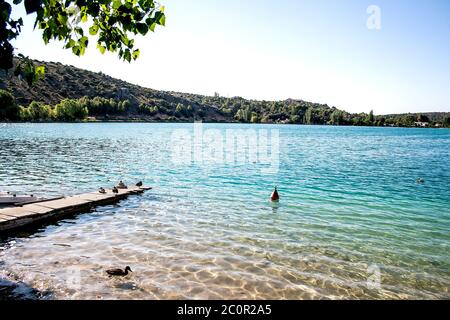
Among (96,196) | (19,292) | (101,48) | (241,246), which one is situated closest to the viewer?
(101,48)

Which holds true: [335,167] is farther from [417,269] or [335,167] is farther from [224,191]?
[417,269]

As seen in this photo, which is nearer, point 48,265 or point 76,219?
point 48,265

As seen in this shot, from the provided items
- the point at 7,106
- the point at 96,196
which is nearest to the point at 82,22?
the point at 96,196

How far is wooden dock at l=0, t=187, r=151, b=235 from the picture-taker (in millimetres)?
16016

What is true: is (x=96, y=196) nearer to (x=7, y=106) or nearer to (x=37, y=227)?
(x=37, y=227)

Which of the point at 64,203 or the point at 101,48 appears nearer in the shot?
the point at 101,48

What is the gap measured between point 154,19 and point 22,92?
205 metres

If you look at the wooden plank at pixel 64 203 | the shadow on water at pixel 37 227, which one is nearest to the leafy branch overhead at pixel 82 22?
the shadow on water at pixel 37 227

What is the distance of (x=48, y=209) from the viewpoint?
1820cm

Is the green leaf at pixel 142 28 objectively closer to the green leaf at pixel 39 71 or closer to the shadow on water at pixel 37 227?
the green leaf at pixel 39 71

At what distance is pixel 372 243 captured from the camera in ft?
52.5
